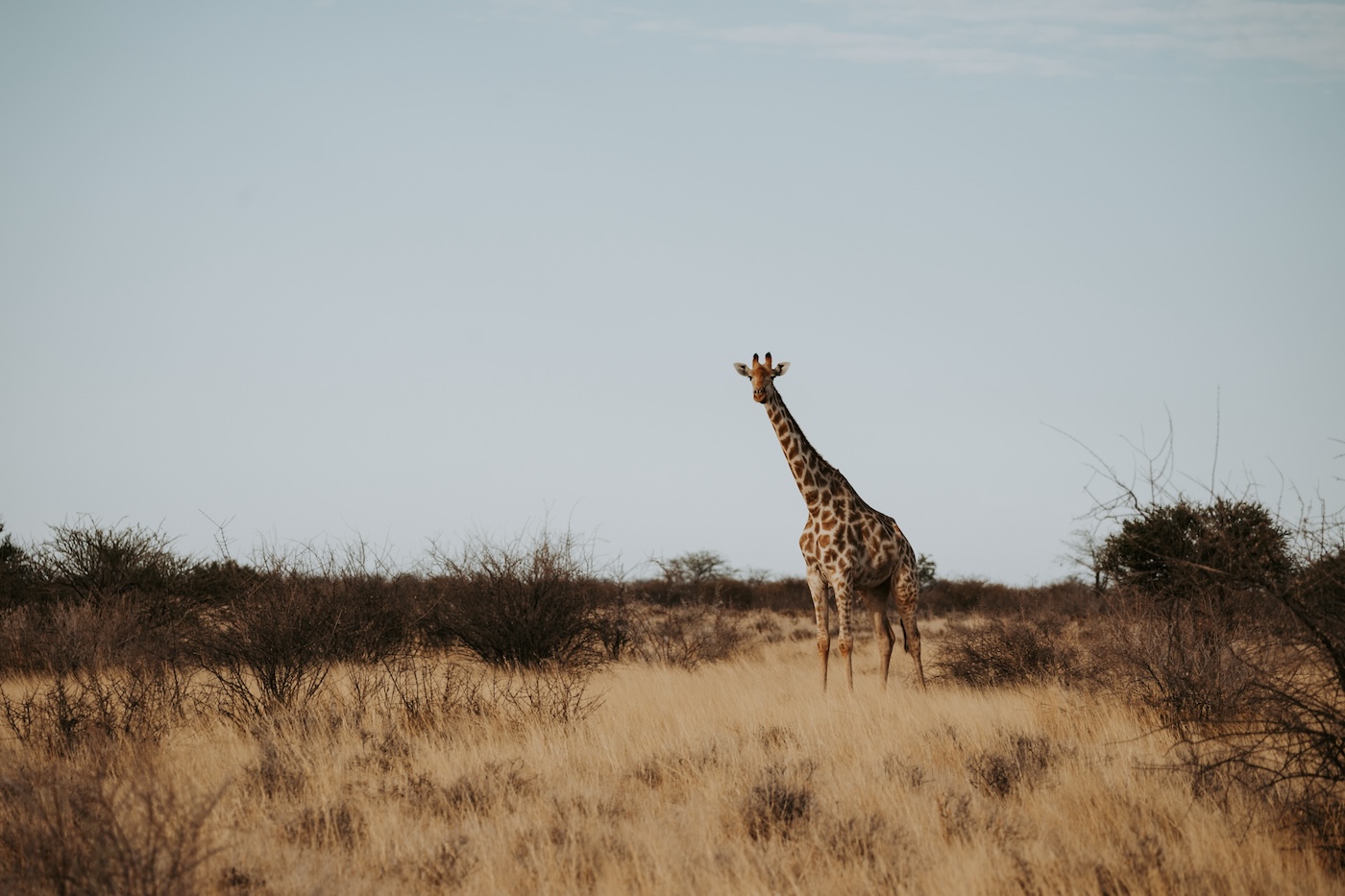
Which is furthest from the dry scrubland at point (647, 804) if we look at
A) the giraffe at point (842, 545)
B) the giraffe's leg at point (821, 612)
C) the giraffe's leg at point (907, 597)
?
the giraffe's leg at point (907, 597)

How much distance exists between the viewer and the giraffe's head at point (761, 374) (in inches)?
400

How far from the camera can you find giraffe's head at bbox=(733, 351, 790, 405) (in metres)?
10.2

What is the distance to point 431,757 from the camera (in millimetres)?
6414

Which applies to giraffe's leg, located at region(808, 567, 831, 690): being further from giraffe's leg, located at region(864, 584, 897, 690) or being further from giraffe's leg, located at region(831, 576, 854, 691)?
giraffe's leg, located at region(864, 584, 897, 690)

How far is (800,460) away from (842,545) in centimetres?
121

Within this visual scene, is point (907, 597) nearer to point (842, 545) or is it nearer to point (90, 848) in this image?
point (842, 545)

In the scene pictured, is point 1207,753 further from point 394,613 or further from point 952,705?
point 394,613

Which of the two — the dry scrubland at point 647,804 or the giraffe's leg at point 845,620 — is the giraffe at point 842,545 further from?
the dry scrubland at point 647,804

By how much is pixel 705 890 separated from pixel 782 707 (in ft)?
15.3

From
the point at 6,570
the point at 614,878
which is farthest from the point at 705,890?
the point at 6,570

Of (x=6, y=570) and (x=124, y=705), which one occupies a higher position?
(x=6, y=570)

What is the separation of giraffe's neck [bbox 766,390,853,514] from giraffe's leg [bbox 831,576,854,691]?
113 cm

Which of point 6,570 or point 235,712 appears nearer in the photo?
point 235,712

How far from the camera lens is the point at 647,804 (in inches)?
213
